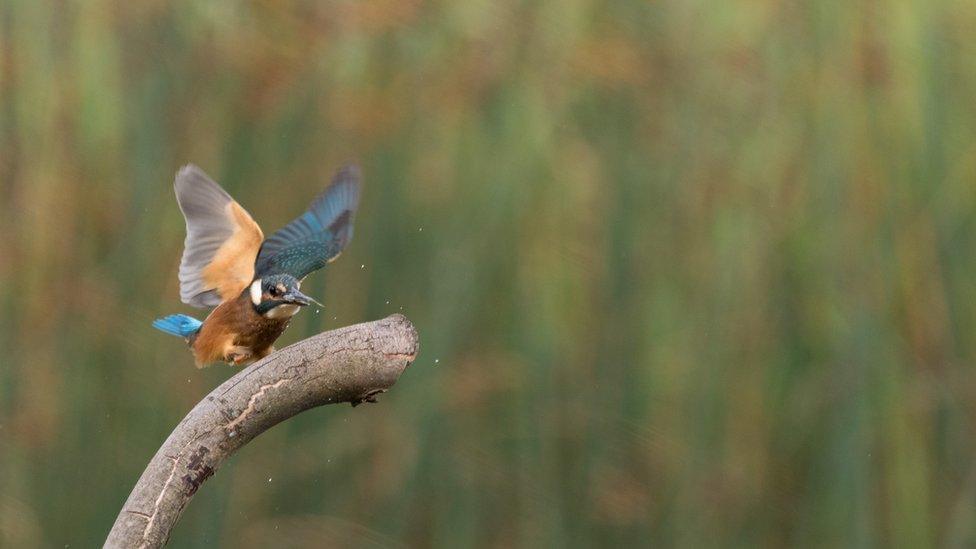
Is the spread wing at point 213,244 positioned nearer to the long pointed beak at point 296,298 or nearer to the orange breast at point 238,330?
the orange breast at point 238,330

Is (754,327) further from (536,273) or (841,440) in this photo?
(536,273)

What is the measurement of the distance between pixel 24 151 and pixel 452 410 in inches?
25.6

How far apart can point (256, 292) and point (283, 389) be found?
1.66 ft

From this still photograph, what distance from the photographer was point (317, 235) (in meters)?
1.29

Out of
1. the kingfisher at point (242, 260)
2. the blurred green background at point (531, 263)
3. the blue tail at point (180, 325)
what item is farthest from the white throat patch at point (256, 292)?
the blurred green background at point (531, 263)

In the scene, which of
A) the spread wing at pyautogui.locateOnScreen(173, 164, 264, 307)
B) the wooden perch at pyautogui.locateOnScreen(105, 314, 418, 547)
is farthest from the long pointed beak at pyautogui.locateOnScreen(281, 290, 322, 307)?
the wooden perch at pyautogui.locateOnScreen(105, 314, 418, 547)

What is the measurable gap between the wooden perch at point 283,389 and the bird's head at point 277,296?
40cm

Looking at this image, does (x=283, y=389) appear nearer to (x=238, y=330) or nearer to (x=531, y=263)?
(x=238, y=330)

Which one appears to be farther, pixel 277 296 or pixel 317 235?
pixel 317 235

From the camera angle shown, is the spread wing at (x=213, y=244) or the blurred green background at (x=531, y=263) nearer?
the spread wing at (x=213, y=244)

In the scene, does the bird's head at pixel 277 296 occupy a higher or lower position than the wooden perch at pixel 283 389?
lower

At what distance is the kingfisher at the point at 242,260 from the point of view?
1234 millimetres

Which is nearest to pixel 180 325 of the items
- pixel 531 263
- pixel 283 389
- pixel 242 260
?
pixel 242 260

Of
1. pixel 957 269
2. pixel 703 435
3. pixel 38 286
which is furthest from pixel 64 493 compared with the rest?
pixel 957 269
